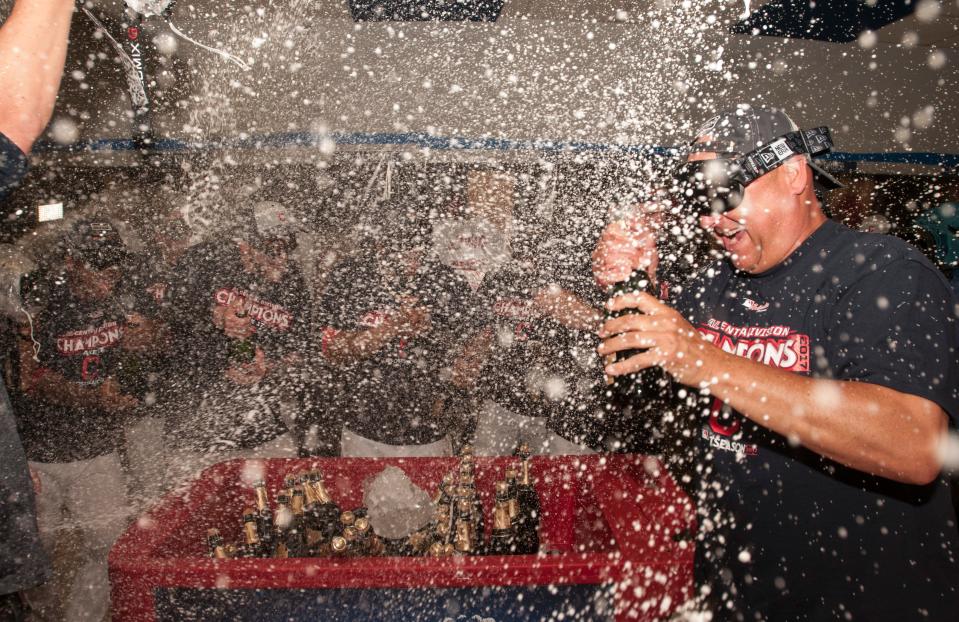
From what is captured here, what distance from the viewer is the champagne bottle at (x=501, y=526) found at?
7.20 ft

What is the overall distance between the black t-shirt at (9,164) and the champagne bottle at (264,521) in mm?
1389

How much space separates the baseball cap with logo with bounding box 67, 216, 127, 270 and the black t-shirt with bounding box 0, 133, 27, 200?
2.78 metres

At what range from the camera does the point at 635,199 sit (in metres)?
5.65

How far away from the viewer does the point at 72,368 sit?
358 centimetres

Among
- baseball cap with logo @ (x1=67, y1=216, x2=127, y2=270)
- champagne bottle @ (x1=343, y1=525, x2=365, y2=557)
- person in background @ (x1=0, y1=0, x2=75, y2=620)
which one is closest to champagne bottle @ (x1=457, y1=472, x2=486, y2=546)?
champagne bottle @ (x1=343, y1=525, x2=365, y2=557)

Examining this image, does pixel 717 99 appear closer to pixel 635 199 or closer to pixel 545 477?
pixel 635 199

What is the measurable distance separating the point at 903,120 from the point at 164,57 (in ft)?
25.5

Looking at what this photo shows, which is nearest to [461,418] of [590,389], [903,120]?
[590,389]

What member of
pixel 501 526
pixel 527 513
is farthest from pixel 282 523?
pixel 527 513

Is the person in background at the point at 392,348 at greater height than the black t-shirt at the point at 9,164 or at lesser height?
lesser

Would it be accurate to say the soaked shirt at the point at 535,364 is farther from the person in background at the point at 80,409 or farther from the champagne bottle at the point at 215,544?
the person in background at the point at 80,409

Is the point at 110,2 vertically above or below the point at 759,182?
above

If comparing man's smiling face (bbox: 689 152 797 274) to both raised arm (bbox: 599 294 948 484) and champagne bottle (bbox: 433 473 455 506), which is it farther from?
champagne bottle (bbox: 433 473 455 506)

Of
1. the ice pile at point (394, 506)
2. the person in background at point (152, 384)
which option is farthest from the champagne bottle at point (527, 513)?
the person in background at point (152, 384)
